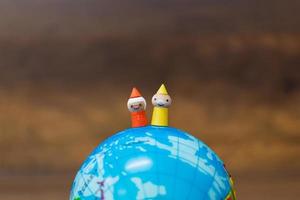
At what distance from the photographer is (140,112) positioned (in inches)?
163

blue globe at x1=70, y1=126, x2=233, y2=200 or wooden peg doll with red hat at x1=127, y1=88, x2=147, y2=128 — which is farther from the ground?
wooden peg doll with red hat at x1=127, y1=88, x2=147, y2=128

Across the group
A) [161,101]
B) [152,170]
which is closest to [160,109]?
[161,101]

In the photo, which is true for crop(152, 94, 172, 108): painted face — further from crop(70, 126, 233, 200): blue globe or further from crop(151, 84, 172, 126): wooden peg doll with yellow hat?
crop(70, 126, 233, 200): blue globe

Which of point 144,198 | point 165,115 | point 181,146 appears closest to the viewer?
point 144,198

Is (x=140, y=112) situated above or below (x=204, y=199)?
above

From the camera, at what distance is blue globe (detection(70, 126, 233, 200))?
12.1 ft

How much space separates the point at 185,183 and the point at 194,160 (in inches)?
7.0

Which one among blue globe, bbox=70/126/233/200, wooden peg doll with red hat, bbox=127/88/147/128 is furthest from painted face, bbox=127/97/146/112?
blue globe, bbox=70/126/233/200

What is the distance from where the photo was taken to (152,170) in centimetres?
372

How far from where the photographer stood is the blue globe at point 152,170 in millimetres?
3676

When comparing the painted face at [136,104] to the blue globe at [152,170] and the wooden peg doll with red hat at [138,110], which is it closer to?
the wooden peg doll with red hat at [138,110]

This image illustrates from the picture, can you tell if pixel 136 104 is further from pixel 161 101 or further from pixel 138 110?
pixel 161 101

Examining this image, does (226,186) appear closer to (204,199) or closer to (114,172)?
(204,199)

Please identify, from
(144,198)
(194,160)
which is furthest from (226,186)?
(144,198)
